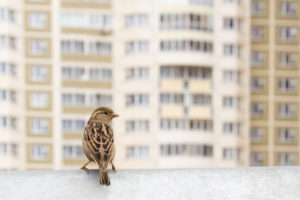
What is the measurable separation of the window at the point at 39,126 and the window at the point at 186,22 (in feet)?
27.7

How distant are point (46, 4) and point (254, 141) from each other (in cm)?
1472

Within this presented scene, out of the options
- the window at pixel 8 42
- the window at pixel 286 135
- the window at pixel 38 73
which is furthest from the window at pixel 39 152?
the window at pixel 286 135

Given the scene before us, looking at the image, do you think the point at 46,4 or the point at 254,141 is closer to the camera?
the point at 46,4

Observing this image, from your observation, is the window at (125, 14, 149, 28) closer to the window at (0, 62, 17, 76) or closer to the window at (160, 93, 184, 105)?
the window at (160, 93, 184, 105)

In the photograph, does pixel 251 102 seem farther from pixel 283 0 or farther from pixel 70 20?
pixel 70 20

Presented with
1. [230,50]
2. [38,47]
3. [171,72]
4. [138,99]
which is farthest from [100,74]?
[230,50]

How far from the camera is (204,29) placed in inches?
1347

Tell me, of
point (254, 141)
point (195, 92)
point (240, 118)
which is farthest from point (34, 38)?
point (254, 141)

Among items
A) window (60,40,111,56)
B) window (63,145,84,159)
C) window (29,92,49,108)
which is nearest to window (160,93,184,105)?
window (60,40,111,56)

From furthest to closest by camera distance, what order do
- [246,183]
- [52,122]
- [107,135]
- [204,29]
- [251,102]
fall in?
[251,102] < [52,122] < [204,29] < [107,135] < [246,183]

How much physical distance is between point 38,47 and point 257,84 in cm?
1285

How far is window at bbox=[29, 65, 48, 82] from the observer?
118 ft

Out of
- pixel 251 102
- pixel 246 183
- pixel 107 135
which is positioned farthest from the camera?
pixel 251 102

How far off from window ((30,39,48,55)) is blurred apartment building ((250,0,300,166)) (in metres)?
11.7
